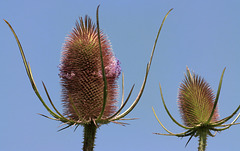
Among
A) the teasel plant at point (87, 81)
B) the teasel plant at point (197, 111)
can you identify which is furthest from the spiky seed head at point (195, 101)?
the teasel plant at point (87, 81)

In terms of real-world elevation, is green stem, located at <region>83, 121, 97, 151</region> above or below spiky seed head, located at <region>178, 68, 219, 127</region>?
below

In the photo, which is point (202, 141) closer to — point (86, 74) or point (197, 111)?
point (197, 111)

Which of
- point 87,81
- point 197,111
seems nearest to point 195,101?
point 197,111

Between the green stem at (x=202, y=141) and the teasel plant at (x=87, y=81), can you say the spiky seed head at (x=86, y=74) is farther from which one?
the green stem at (x=202, y=141)

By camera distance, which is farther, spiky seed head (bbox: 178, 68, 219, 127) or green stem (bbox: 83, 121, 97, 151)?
spiky seed head (bbox: 178, 68, 219, 127)

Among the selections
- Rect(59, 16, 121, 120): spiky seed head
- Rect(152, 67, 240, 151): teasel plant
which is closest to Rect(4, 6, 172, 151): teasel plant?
Rect(59, 16, 121, 120): spiky seed head

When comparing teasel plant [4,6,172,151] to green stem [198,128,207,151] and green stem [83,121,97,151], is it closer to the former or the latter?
green stem [83,121,97,151]
